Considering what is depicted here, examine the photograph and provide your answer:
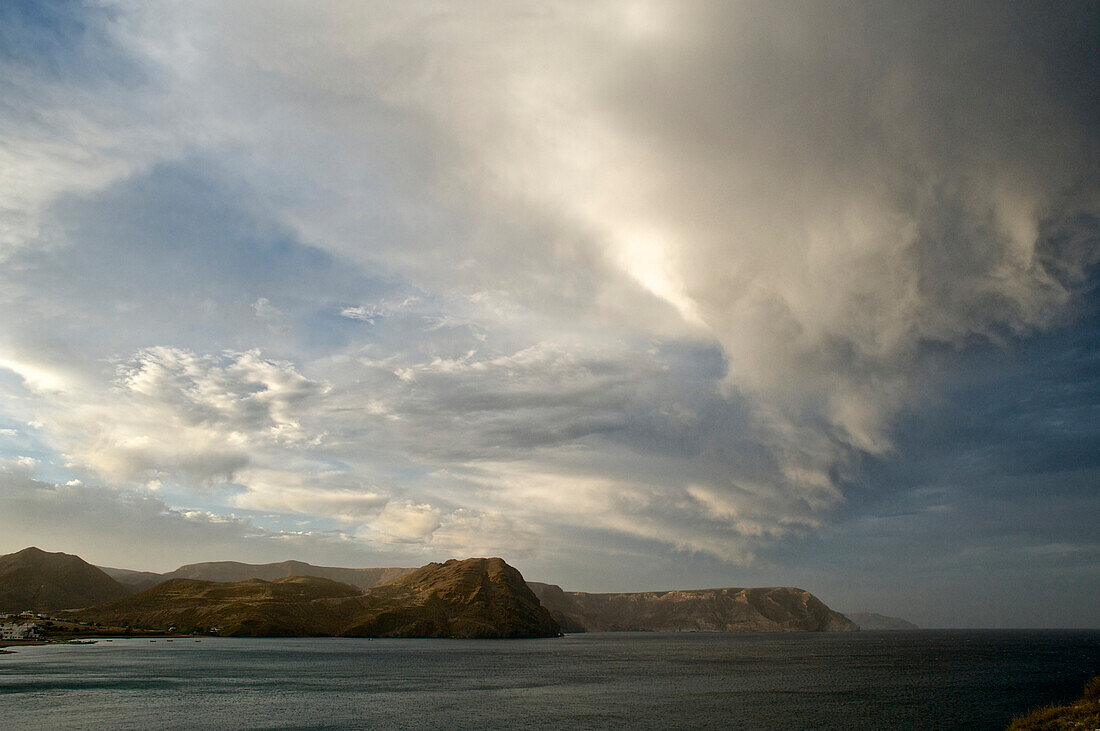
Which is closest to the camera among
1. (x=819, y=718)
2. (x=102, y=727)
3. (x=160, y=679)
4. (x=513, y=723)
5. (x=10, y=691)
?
(x=102, y=727)

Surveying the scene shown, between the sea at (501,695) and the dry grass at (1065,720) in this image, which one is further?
the sea at (501,695)

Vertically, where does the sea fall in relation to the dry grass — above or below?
below

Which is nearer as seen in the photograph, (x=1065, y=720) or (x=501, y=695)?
(x=1065, y=720)

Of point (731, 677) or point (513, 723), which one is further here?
point (731, 677)

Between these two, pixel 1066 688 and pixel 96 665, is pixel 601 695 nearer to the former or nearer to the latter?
pixel 1066 688

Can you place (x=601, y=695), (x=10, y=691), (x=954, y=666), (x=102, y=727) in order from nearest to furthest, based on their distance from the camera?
(x=102, y=727) < (x=10, y=691) < (x=601, y=695) < (x=954, y=666)

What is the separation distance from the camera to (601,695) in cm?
10456

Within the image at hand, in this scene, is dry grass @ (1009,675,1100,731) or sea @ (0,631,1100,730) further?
sea @ (0,631,1100,730)

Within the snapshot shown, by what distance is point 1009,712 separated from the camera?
3329 inches

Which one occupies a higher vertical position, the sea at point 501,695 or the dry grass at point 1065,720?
the dry grass at point 1065,720

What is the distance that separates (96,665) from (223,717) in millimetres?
91581

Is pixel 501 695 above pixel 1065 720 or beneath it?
beneath

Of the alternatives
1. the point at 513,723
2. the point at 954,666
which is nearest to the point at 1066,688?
the point at 954,666

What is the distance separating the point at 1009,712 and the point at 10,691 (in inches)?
5672
